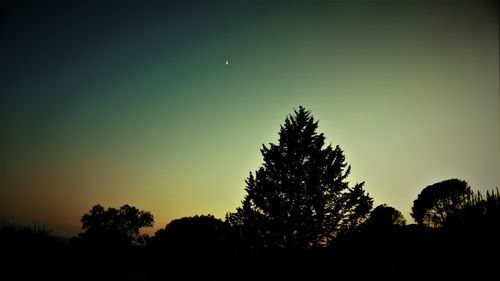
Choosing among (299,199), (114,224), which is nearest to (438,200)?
(299,199)

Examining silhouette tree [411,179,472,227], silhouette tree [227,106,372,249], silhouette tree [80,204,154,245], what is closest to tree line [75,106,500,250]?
silhouette tree [227,106,372,249]

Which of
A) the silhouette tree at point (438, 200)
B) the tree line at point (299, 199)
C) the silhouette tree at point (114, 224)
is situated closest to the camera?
the tree line at point (299, 199)

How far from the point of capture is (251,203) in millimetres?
17078

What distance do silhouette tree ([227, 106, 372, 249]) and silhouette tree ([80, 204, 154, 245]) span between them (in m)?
56.9

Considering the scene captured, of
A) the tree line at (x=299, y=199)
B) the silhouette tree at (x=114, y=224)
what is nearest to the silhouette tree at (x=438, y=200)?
the tree line at (x=299, y=199)

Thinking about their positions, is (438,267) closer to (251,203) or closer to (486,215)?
(486,215)

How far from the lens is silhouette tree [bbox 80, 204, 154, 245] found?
62.2 meters

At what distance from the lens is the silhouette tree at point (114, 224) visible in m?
62.2

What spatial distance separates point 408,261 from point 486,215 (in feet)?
10.9

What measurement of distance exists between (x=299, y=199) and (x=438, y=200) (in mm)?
34421

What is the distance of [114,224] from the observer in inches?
2520

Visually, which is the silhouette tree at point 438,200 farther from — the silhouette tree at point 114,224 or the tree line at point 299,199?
the silhouette tree at point 114,224

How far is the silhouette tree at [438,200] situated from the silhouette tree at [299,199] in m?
30.1

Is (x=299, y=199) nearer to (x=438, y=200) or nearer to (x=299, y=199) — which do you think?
(x=299, y=199)
